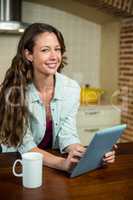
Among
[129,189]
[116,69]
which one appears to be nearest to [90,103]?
[116,69]

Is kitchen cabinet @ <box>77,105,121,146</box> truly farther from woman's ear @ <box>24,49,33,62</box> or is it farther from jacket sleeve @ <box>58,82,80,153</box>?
woman's ear @ <box>24,49,33,62</box>

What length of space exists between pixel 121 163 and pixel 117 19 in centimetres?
264

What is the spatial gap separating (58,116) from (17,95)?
0.22 metres

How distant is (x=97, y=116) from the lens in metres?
3.60

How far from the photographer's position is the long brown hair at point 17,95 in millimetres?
1435

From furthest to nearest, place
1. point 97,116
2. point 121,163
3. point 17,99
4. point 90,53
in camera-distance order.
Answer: point 90,53
point 97,116
point 17,99
point 121,163

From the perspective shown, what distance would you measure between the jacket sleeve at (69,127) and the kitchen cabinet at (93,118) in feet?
6.13

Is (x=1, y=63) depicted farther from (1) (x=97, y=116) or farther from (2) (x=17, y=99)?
(2) (x=17, y=99)

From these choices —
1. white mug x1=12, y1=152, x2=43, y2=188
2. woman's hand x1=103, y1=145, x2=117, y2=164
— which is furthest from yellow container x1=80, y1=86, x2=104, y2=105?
white mug x1=12, y1=152, x2=43, y2=188

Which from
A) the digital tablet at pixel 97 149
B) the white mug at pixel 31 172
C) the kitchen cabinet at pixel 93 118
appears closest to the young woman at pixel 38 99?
the digital tablet at pixel 97 149

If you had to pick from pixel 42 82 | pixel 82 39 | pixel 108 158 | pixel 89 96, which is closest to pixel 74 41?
pixel 82 39

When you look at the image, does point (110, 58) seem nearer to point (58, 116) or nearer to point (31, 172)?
point (58, 116)

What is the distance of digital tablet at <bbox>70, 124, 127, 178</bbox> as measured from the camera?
110 centimetres

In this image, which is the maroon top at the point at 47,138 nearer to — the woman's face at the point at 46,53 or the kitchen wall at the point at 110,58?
the woman's face at the point at 46,53
